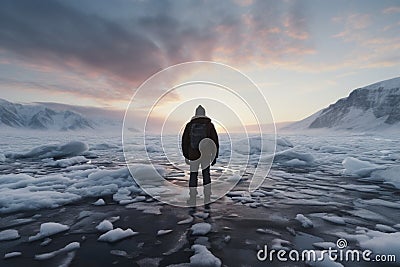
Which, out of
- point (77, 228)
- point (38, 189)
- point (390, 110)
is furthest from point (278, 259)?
point (390, 110)

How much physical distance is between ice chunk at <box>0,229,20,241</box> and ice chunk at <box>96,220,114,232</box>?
3.64ft

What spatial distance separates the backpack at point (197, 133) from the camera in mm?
5176

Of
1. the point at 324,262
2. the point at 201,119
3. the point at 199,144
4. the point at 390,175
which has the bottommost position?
the point at 324,262

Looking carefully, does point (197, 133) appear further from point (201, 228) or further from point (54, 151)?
point (54, 151)

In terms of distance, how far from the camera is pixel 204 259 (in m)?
2.62

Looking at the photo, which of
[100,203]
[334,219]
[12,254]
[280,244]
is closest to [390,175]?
[334,219]

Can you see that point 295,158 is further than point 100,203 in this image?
Yes

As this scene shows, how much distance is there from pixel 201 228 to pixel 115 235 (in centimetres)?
130

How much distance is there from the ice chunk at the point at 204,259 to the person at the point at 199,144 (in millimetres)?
2305

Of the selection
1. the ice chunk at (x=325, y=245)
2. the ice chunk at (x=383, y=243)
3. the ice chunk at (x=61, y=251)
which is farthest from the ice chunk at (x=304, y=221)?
the ice chunk at (x=61, y=251)

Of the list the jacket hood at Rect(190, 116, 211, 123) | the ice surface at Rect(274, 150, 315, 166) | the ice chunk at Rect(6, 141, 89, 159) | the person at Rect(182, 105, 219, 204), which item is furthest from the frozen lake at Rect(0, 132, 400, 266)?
the ice chunk at Rect(6, 141, 89, 159)

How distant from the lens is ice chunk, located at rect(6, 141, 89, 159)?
13.8 metres

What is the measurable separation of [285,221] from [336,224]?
32.1 inches

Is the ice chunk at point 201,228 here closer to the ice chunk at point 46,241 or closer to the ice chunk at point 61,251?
the ice chunk at point 61,251
